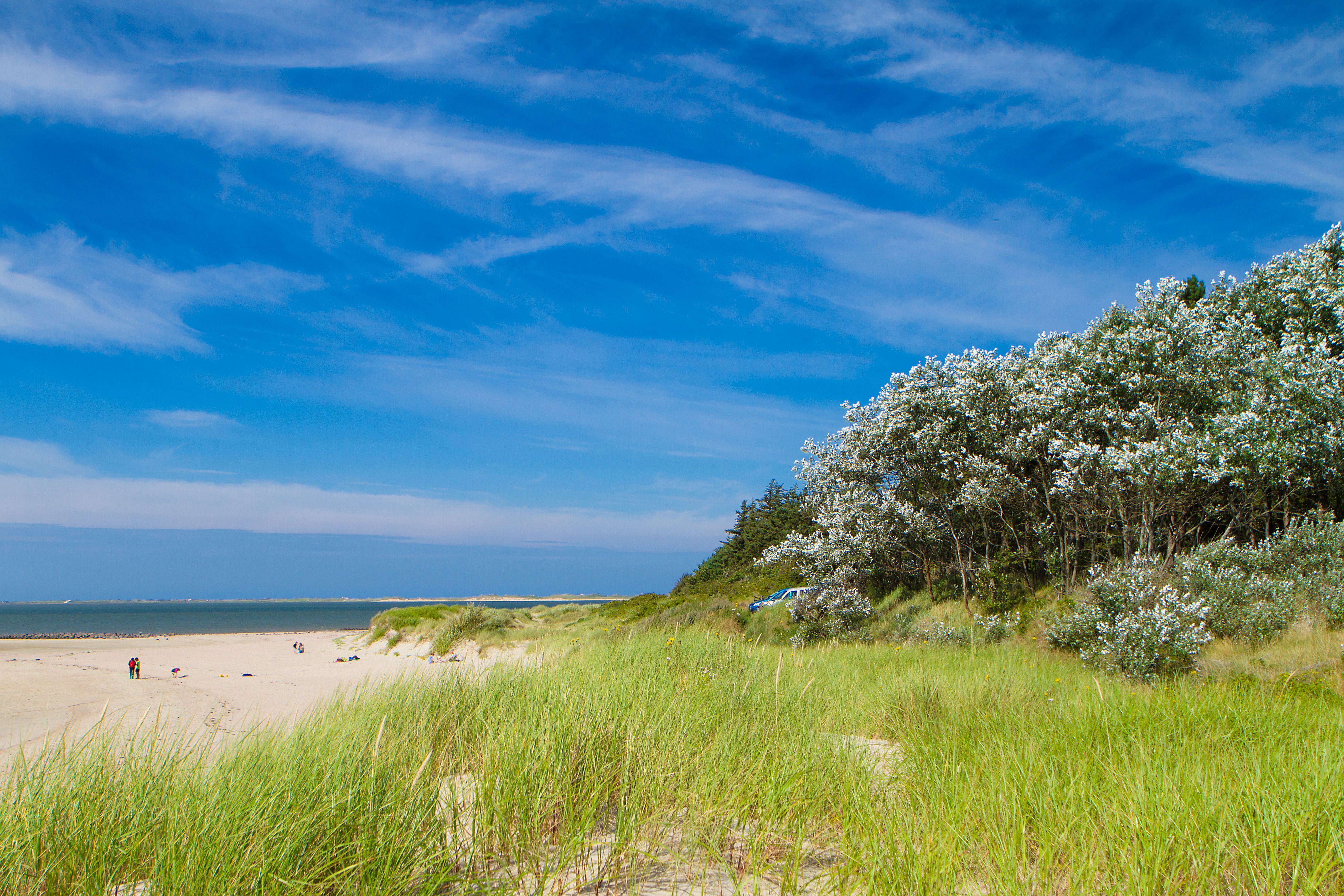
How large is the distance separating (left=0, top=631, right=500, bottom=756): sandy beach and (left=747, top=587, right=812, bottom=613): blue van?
855 centimetres

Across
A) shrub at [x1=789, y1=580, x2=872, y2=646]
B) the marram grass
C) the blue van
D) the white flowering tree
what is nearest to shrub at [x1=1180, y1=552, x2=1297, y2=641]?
the white flowering tree

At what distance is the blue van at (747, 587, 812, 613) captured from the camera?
59.7 ft

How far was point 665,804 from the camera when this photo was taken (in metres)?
3.78

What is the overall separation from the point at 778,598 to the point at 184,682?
18.3 m

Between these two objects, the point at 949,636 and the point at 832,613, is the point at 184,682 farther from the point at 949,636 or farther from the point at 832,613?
the point at 949,636

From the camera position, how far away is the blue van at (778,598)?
59.7ft

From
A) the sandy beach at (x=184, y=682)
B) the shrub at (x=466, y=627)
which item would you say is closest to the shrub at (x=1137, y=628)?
the sandy beach at (x=184, y=682)

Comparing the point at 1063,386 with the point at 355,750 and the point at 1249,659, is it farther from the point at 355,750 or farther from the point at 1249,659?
the point at 355,750

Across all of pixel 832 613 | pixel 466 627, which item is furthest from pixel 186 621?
pixel 832 613

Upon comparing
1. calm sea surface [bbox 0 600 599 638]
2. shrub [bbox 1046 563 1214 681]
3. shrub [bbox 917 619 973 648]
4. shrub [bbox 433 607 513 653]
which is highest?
shrub [bbox 1046 563 1214 681]

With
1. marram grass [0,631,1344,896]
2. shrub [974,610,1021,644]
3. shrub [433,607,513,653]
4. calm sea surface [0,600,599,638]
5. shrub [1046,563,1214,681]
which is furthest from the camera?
calm sea surface [0,600,599,638]

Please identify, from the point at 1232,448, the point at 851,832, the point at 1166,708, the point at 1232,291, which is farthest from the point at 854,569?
the point at 851,832

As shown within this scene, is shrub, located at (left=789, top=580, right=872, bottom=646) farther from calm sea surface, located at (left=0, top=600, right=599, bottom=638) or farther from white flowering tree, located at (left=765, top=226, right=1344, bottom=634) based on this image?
calm sea surface, located at (left=0, top=600, right=599, bottom=638)

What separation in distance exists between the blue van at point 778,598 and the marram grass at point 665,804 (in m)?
12.8
